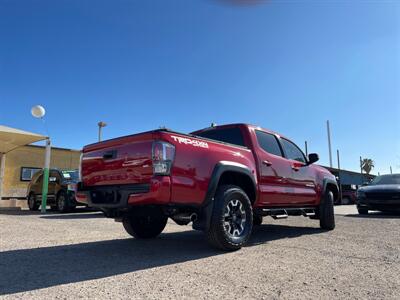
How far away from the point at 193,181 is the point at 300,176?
333 cm

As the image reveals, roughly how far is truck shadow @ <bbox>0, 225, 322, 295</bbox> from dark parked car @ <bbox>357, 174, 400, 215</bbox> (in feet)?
26.4

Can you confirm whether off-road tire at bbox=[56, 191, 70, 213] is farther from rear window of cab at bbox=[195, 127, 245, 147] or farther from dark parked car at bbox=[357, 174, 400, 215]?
dark parked car at bbox=[357, 174, 400, 215]

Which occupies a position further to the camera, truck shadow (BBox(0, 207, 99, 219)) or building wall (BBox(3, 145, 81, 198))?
building wall (BBox(3, 145, 81, 198))

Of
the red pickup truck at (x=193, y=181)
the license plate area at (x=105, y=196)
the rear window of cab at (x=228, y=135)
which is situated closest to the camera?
the red pickup truck at (x=193, y=181)

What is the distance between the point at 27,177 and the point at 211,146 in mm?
21502

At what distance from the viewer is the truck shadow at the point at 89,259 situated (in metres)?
3.94

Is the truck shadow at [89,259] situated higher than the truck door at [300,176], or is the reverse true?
the truck door at [300,176]

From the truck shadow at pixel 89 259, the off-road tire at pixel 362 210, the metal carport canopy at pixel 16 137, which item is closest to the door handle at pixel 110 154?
the truck shadow at pixel 89 259

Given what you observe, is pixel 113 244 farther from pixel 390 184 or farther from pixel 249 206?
pixel 390 184

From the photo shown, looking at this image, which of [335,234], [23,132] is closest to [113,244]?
[335,234]

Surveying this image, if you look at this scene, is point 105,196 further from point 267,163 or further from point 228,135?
point 267,163

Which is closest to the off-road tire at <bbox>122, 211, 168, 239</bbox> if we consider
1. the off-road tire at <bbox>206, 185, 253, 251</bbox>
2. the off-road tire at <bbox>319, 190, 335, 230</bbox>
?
the off-road tire at <bbox>206, 185, 253, 251</bbox>

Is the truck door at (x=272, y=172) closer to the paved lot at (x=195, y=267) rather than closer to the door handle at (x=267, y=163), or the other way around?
the door handle at (x=267, y=163)

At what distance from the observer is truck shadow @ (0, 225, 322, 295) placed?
3936mm
